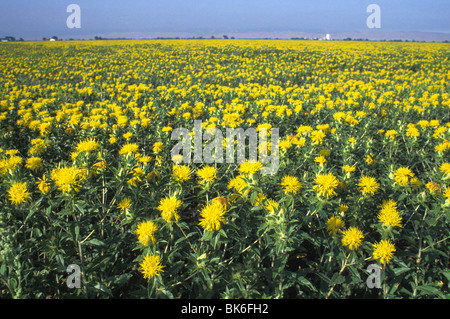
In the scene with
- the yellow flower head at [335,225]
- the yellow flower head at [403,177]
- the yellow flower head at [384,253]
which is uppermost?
the yellow flower head at [403,177]

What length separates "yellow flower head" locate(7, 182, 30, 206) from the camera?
204 cm

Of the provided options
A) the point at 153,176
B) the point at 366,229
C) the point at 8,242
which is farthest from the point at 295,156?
the point at 8,242

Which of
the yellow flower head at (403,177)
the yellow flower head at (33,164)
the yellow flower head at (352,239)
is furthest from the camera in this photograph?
the yellow flower head at (33,164)

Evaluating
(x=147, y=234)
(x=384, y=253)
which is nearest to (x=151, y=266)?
(x=147, y=234)

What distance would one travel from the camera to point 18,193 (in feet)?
6.73

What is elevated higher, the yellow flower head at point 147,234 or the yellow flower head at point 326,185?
the yellow flower head at point 326,185

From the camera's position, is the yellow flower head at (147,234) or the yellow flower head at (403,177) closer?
the yellow flower head at (147,234)

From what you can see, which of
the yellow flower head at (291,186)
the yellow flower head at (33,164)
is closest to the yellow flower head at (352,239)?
the yellow flower head at (291,186)

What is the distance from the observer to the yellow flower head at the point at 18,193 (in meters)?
2.04

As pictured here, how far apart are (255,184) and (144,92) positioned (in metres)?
7.68

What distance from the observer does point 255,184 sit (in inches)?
91.4

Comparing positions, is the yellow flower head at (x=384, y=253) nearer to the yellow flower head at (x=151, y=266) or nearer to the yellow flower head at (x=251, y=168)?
the yellow flower head at (x=251, y=168)

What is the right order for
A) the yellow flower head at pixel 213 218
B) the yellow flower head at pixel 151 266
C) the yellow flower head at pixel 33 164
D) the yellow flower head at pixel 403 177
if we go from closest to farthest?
the yellow flower head at pixel 151 266
the yellow flower head at pixel 213 218
the yellow flower head at pixel 403 177
the yellow flower head at pixel 33 164
